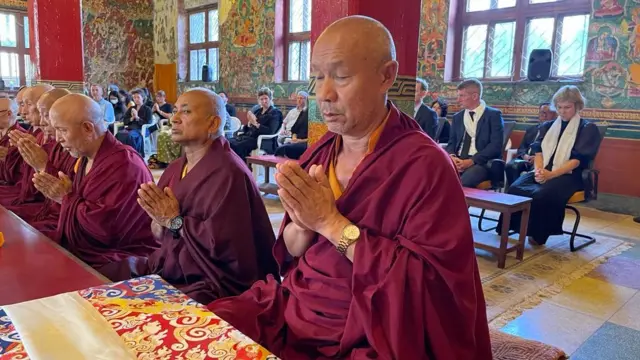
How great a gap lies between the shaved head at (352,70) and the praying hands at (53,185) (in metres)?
1.90

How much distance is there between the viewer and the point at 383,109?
1.51m

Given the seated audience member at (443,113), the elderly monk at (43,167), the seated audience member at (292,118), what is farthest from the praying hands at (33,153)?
the seated audience member at (292,118)

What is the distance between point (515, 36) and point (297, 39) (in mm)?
4802

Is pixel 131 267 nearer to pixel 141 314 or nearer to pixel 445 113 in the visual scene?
pixel 141 314

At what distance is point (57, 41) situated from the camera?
18.1 ft

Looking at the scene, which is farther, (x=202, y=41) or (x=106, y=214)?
(x=202, y=41)

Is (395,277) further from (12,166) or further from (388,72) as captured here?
(12,166)

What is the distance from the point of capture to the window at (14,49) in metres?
13.9

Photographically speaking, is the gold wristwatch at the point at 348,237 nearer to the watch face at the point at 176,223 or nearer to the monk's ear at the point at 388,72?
the monk's ear at the point at 388,72

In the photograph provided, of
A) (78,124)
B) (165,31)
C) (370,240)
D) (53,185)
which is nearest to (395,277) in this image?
(370,240)

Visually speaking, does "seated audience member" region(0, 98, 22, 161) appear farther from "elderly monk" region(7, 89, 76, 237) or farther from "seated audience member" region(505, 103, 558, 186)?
"seated audience member" region(505, 103, 558, 186)

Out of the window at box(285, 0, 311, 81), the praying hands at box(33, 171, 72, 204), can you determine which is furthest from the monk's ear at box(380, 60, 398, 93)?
the window at box(285, 0, 311, 81)

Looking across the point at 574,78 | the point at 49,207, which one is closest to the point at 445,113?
the point at 574,78

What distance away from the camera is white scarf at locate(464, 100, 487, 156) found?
5211 millimetres
